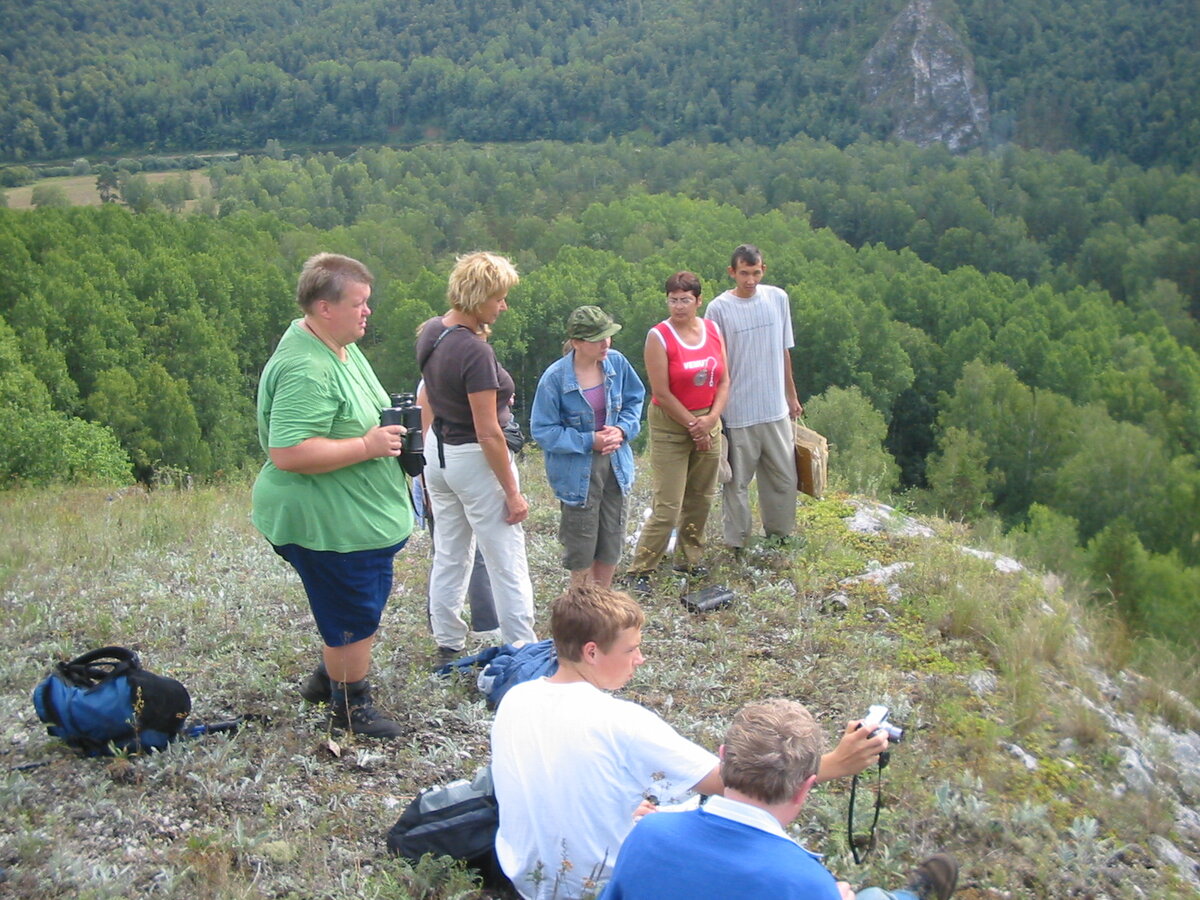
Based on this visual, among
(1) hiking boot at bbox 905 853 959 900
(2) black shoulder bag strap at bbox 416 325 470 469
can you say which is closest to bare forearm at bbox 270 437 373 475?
(2) black shoulder bag strap at bbox 416 325 470 469

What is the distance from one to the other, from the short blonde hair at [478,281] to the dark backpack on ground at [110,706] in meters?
1.85

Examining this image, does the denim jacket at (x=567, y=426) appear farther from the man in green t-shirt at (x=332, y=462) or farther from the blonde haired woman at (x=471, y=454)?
the man in green t-shirt at (x=332, y=462)

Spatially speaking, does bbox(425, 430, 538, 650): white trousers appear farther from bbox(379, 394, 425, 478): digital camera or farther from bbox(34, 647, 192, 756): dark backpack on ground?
bbox(34, 647, 192, 756): dark backpack on ground

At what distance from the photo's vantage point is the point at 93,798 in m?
3.61

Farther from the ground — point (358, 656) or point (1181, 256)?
point (358, 656)

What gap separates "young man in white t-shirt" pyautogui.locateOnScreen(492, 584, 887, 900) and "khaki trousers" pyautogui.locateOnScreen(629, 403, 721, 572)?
291 cm

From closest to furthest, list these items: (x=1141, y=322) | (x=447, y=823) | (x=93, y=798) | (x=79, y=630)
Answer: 1. (x=447, y=823)
2. (x=93, y=798)
3. (x=79, y=630)
4. (x=1141, y=322)

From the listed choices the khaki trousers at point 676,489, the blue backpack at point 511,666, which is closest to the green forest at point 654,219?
the khaki trousers at point 676,489

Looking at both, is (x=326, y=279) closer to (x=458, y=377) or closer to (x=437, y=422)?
(x=458, y=377)

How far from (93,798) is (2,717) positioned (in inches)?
35.6

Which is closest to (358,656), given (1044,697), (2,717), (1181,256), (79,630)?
(2,717)

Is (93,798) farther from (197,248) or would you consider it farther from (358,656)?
(197,248)

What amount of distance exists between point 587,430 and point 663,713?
1.40 meters

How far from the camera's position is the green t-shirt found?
349 cm
